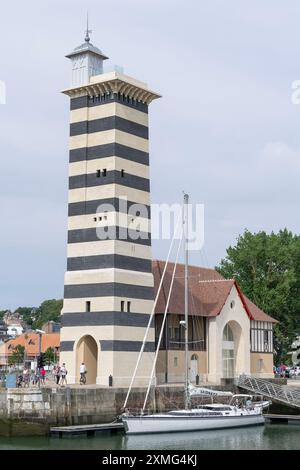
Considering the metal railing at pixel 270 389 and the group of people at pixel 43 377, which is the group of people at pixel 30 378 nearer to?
the group of people at pixel 43 377

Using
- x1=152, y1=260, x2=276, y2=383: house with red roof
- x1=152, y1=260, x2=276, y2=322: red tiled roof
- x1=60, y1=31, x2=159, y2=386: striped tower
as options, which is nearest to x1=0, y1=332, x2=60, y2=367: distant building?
x1=152, y1=260, x2=276, y2=322: red tiled roof

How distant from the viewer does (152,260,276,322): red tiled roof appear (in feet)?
189

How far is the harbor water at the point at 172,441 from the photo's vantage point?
1505 inches

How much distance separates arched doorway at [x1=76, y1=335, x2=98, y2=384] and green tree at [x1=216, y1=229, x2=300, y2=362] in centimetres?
2673

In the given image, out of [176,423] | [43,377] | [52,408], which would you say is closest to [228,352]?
[176,423]

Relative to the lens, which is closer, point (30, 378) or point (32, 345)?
point (30, 378)

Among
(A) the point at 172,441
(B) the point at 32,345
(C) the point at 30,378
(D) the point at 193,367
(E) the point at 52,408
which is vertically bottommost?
(A) the point at 172,441

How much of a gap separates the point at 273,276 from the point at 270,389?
19128mm

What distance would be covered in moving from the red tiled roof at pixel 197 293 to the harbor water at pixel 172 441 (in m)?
14.0

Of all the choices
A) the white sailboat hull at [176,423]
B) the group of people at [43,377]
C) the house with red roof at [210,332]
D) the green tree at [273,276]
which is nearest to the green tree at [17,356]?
the green tree at [273,276]

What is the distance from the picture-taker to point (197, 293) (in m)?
61.7

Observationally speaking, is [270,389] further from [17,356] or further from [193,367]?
[17,356]

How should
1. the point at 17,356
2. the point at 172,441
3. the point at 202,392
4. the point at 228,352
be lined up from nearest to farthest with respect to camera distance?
the point at 172,441
the point at 202,392
the point at 228,352
the point at 17,356

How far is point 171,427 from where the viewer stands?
43.3m
